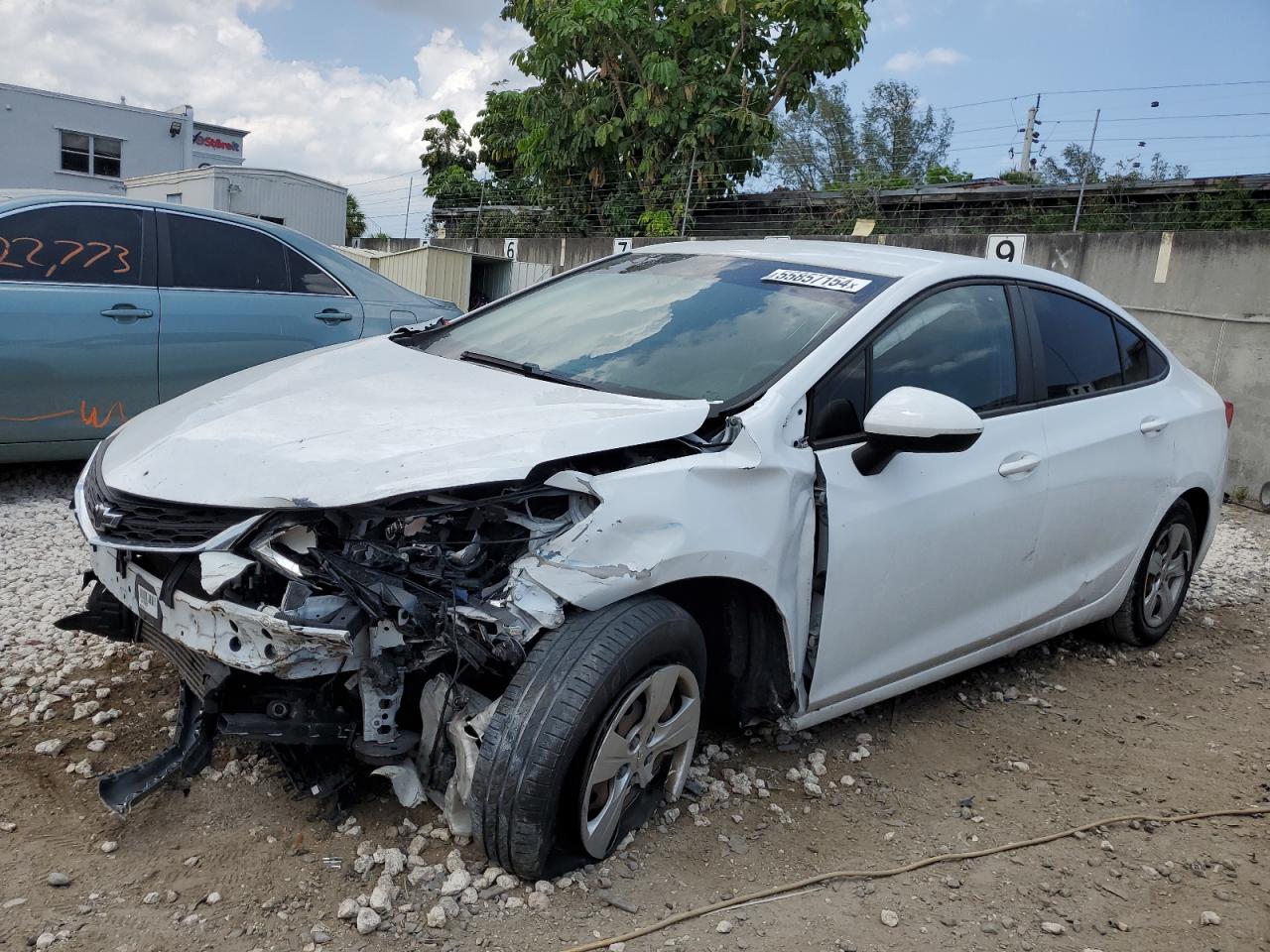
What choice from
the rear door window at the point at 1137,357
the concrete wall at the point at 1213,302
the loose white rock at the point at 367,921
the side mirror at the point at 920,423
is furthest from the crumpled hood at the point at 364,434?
the concrete wall at the point at 1213,302

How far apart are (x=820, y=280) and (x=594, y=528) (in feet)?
4.61

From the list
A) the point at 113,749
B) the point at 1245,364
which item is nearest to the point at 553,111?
the point at 1245,364

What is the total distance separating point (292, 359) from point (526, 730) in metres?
1.75

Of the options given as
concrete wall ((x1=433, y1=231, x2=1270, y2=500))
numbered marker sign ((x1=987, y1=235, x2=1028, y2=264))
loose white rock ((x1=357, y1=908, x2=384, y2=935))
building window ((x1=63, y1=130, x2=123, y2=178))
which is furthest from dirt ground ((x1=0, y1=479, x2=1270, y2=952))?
building window ((x1=63, y1=130, x2=123, y2=178))

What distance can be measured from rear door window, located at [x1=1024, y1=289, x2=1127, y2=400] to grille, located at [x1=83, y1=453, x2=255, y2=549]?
9.12 ft

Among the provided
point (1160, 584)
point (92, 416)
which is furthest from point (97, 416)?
point (1160, 584)

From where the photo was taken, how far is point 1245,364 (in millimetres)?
8906

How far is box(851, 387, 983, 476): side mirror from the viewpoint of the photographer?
9.20 ft

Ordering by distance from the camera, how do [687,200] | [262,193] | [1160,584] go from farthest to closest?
[262,193] → [687,200] → [1160,584]

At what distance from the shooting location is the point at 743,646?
3.01m

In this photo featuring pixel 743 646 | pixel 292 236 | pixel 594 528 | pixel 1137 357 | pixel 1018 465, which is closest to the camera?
pixel 594 528

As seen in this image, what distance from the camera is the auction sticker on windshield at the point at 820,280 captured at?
3350 millimetres

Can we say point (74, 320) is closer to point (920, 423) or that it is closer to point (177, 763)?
point (177, 763)

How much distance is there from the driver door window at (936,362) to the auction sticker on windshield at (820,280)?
0.19 m
